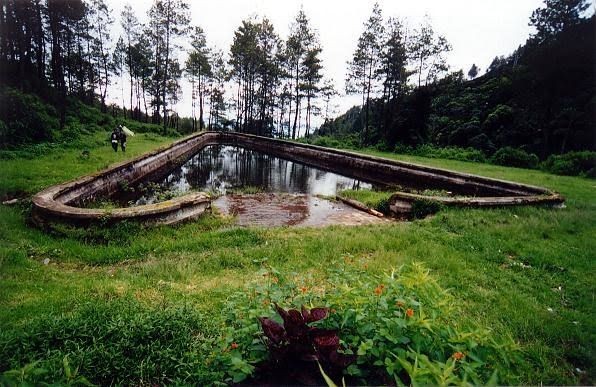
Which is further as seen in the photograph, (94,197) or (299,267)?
(94,197)

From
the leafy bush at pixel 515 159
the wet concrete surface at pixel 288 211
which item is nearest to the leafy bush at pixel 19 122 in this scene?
the wet concrete surface at pixel 288 211

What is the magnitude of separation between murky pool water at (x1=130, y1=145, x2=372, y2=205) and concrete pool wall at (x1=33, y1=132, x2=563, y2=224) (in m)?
0.91

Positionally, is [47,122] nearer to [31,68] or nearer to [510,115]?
[31,68]

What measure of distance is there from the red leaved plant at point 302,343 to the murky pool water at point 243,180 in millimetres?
8154

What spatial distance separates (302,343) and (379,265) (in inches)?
114

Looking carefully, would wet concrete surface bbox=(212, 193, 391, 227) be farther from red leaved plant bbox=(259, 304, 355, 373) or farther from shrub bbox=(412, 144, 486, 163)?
shrub bbox=(412, 144, 486, 163)

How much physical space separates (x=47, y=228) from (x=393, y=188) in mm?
11098

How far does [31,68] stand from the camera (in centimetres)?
2220

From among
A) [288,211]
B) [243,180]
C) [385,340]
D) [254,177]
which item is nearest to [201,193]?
[288,211]

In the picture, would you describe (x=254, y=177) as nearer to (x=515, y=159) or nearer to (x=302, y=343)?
(x=302, y=343)

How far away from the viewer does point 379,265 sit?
423cm

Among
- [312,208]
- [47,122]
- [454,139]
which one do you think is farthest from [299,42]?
[312,208]

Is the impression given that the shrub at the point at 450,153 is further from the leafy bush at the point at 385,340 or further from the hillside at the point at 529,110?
the leafy bush at the point at 385,340

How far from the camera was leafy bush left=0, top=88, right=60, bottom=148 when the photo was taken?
12.0 meters
